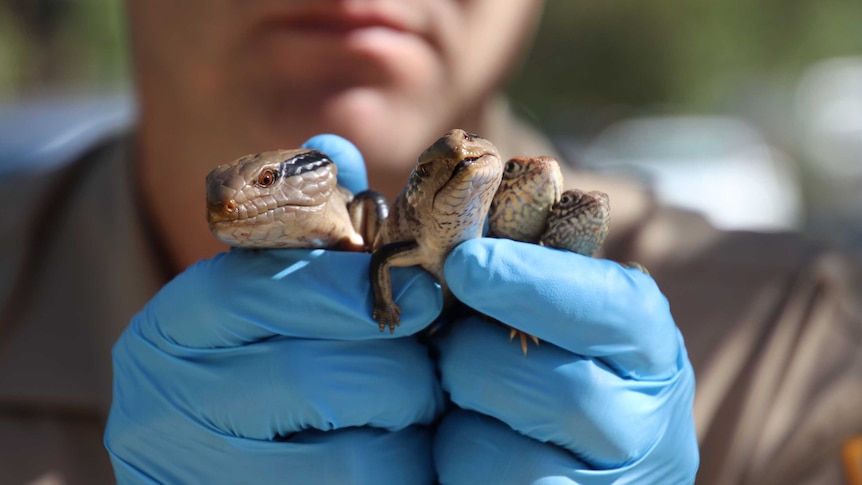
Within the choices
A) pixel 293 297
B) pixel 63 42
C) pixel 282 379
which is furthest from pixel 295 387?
pixel 63 42

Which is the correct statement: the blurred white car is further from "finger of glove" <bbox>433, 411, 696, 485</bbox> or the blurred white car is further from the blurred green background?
the blurred green background

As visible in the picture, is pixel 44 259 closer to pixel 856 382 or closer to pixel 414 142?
pixel 414 142

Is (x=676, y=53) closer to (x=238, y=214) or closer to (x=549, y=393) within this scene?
(x=549, y=393)

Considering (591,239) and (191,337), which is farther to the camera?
(191,337)

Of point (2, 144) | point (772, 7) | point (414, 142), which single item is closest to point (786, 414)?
point (414, 142)

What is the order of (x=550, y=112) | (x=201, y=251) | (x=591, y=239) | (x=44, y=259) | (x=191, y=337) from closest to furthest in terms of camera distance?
1. (x=591, y=239)
2. (x=191, y=337)
3. (x=201, y=251)
4. (x=44, y=259)
5. (x=550, y=112)

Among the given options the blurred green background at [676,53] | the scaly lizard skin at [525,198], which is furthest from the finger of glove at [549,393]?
the blurred green background at [676,53]

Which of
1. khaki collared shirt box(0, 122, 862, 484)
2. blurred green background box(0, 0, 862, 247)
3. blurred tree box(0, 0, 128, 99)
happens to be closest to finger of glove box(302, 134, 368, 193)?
khaki collared shirt box(0, 122, 862, 484)
